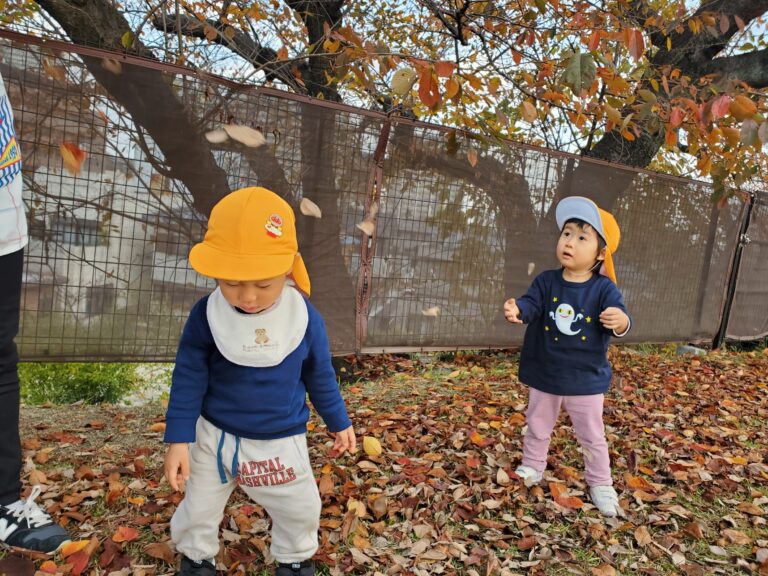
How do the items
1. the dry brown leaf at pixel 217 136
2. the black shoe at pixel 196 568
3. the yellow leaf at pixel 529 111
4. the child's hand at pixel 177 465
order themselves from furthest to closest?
the dry brown leaf at pixel 217 136 → the yellow leaf at pixel 529 111 → the black shoe at pixel 196 568 → the child's hand at pixel 177 465

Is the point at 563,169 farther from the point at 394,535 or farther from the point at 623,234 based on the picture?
the point at 394,535

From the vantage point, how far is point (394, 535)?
243 cm

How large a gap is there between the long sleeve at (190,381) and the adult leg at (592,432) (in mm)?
1840

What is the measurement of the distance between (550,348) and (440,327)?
6.38 feet

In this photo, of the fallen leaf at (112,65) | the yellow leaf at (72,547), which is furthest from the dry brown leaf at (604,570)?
the fallen leaf at (112,65)

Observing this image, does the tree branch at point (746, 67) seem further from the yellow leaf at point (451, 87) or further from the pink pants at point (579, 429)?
the pink pants at point (579, 429)

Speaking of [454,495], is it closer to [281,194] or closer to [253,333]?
[253,333]

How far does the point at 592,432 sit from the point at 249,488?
1745mm

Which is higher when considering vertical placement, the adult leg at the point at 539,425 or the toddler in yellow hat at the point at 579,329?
the toddler in yellow hat at the point at 579,329

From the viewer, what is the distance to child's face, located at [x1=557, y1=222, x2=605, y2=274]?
2682 mm

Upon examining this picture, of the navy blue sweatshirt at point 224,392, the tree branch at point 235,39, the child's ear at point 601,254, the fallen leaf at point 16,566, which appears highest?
the tree branch at point 235,39

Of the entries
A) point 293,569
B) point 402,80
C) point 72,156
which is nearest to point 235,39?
point 72,156

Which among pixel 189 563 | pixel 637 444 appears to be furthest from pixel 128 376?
pixel 637 444

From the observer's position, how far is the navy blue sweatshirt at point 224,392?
1819 millimetres
